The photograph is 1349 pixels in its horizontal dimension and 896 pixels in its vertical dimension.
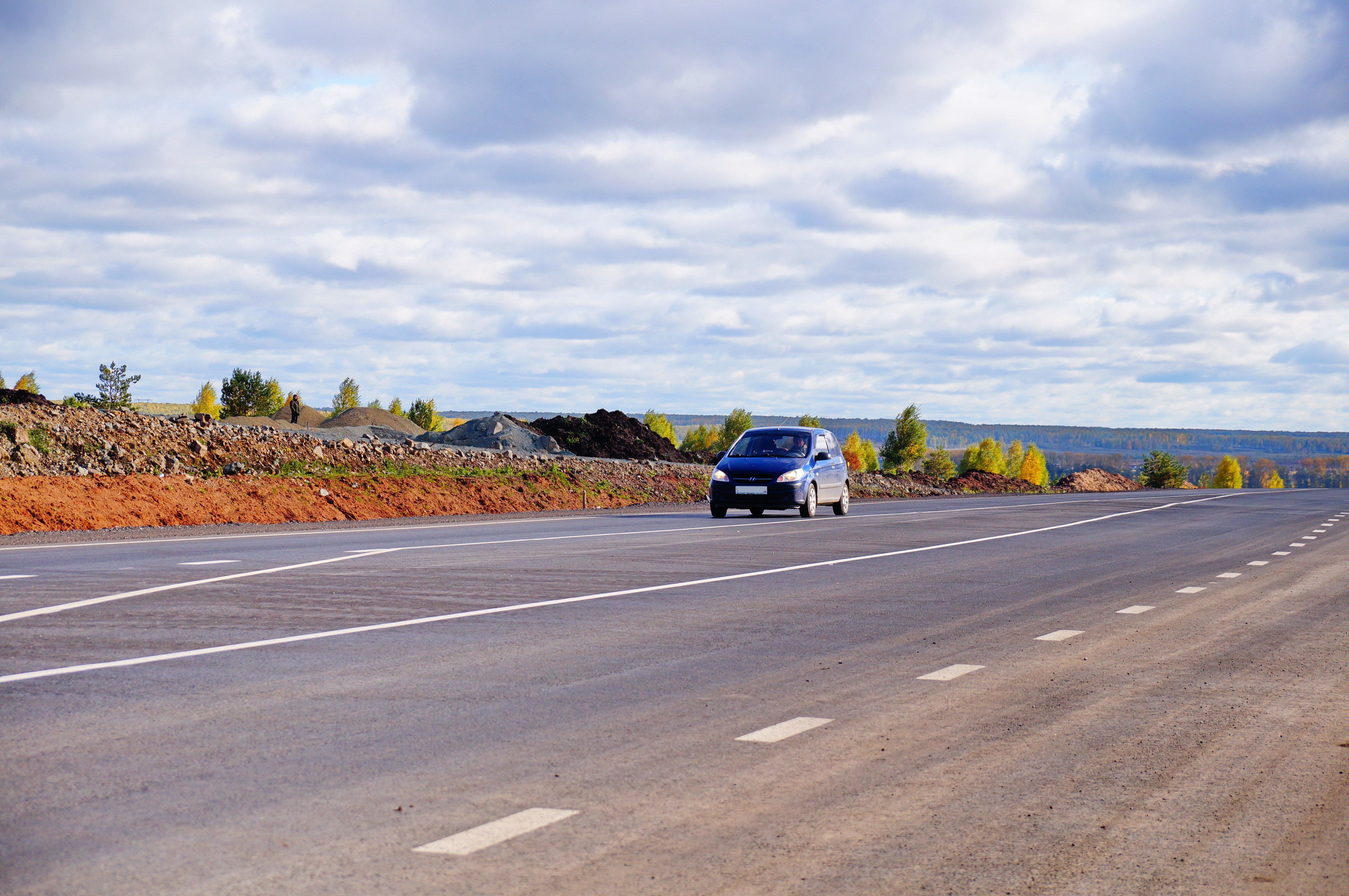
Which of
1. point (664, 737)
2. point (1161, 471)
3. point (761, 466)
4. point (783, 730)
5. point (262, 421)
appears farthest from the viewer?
point (1161, 471)

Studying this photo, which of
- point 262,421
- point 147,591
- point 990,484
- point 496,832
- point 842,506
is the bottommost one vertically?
point 496,832

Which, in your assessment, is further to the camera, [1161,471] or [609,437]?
[1161,471]

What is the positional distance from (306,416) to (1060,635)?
297 feet

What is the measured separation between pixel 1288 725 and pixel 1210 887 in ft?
9.25

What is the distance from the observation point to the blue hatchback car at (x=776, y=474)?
27.2 meters

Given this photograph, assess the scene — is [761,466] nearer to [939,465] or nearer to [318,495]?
[318,495]

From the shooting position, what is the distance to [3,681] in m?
7.29

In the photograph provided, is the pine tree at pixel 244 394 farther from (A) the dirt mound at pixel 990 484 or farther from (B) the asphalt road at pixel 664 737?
(B) the asphalt road at pixel 664 737

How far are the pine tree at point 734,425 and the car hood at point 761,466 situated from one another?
142 metres

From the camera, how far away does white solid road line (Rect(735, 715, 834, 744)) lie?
601 cm

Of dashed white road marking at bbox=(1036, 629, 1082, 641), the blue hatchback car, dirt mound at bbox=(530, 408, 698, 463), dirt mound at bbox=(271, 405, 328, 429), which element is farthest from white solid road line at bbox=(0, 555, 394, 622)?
dirt mound at bbox=(271, 405, 328, 429)

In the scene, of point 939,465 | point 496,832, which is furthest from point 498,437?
point 939,465

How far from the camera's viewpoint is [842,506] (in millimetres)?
29734

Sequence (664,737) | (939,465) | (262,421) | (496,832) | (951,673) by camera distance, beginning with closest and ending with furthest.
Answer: (496,832)
(664,737)
(951,673)
(262,421)
(939,465)
